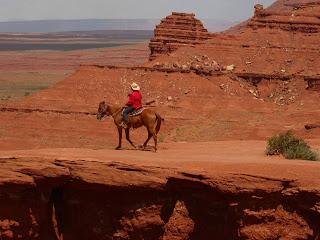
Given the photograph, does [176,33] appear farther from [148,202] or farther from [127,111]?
[148,202]

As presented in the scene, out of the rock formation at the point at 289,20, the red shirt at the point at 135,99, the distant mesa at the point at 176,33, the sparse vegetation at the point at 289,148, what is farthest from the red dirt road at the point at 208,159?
the distant mesa at the point at 176,33

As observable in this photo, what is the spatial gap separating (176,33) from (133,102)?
49.0 meters

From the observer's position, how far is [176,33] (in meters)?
68.3

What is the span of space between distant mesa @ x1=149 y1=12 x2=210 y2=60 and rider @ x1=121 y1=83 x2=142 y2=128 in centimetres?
4732

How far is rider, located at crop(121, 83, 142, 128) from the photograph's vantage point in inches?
775

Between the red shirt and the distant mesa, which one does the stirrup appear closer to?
the red shirt

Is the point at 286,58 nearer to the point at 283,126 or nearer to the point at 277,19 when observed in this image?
the point at 277,19

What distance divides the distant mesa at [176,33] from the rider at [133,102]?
1863 inches

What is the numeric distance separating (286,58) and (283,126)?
630 inches

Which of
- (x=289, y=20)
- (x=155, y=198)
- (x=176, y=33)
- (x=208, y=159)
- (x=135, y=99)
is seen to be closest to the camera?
(x=155, y=198)

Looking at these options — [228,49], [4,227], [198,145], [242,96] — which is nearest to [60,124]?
[242,96]

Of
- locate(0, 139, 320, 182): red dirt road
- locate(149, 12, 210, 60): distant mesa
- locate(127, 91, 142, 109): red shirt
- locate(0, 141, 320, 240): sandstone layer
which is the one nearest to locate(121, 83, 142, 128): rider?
locate(127, 91, 142, 109): red shirt

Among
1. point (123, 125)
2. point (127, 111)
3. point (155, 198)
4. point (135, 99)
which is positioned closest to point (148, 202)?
point (155, 198)

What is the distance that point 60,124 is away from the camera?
51.2 m
